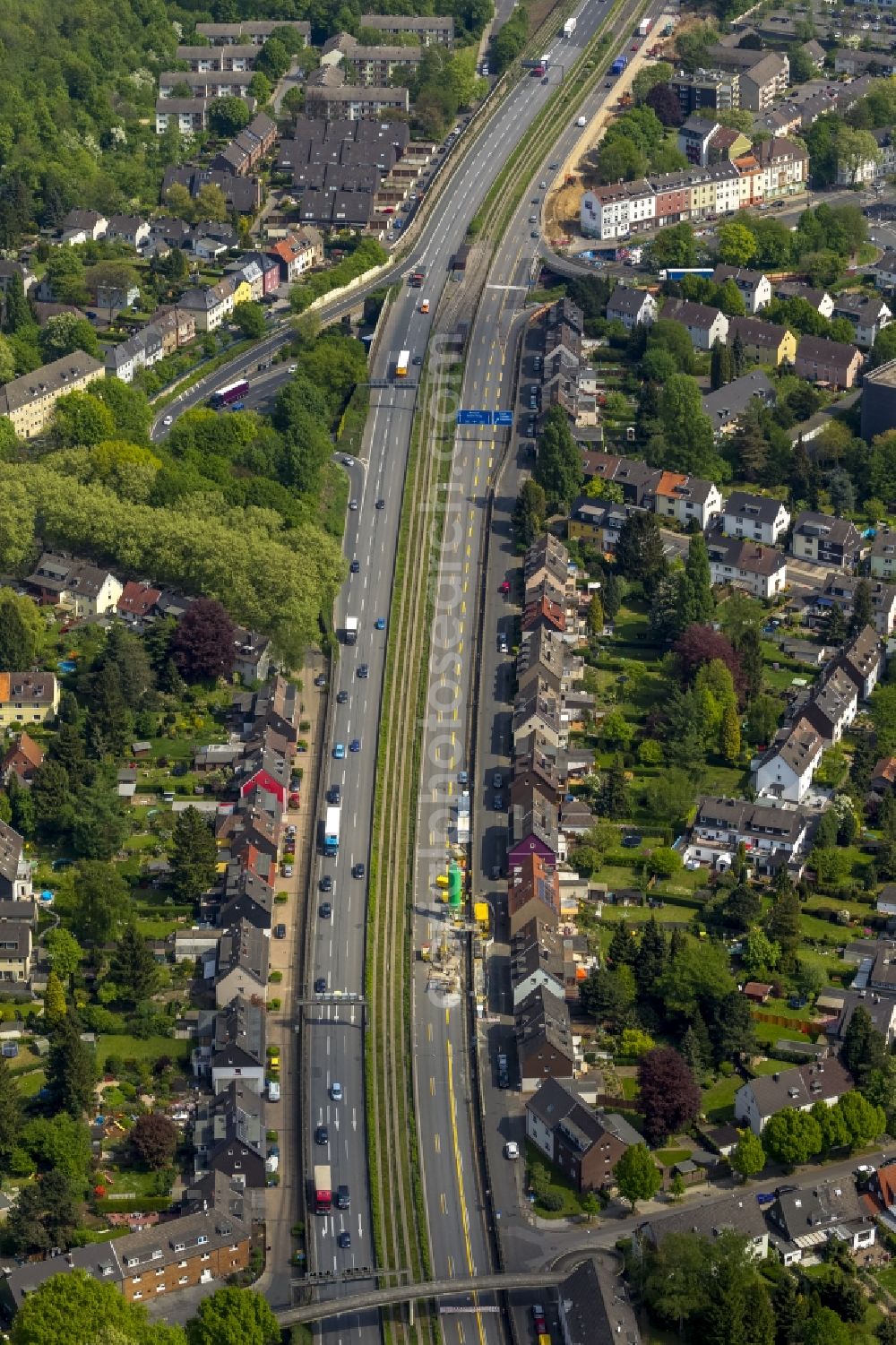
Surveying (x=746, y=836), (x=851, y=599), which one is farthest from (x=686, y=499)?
(x=746, y=836)

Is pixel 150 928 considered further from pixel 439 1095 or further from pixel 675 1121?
pixel 675 1121

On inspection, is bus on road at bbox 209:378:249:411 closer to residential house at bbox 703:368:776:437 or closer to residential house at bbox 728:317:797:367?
residential house at bbox 703:368:776:437

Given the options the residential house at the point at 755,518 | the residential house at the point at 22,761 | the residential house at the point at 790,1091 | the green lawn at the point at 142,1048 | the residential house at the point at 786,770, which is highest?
the residential house at the point at 755,518

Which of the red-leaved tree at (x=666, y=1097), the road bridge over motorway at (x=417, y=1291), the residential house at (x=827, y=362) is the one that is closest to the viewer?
the road bridge over motorway at (x=417, y=1291)

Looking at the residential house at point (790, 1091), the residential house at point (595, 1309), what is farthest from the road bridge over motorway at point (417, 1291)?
the residential house at point (790, 1091)

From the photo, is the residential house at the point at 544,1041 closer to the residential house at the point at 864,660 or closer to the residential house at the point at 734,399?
the residential house at the point at 864,660

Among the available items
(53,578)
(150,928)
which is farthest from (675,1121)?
(53,578)
